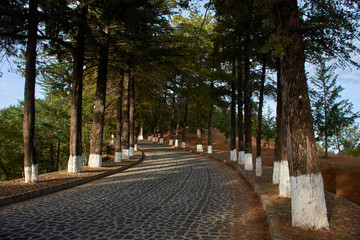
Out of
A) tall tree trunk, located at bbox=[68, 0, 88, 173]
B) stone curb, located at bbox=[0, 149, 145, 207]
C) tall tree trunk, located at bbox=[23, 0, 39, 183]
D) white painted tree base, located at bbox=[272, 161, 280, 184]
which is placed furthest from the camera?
tall tree trunk, located at bbox=[68, 0, 88, 173]

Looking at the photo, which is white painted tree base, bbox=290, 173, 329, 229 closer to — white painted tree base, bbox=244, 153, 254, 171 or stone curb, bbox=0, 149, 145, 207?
stone curb, bbox=0, 149, 145, 207

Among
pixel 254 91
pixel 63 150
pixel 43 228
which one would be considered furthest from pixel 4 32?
pixel 63 150

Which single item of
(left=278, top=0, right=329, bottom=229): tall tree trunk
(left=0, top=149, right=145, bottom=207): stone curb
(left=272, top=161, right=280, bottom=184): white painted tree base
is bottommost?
(left=0, top=149, right=145, bottom=207): stone curb

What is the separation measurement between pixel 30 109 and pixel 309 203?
9.27 metres

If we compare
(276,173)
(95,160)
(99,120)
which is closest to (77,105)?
(99,120)

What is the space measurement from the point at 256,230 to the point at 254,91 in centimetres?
1501

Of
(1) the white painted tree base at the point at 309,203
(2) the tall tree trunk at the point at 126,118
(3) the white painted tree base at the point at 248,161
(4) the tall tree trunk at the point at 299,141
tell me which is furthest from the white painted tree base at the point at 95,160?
(1) the white painted tree base at the point at 309,203

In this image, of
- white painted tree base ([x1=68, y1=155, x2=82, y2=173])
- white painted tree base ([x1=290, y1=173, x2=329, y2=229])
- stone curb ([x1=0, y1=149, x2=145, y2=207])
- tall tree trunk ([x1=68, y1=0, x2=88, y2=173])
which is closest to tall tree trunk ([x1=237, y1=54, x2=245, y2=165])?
stone curb ([x1=0, y1=149, x2=145, y2=207])

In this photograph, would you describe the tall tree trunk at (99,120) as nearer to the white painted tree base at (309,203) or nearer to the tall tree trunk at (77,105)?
the tall tree trunk at (77,105)

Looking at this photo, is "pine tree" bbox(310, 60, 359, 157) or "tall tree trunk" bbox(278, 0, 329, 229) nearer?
"tall tree trunk" bbox(278, 0, 329, 229)

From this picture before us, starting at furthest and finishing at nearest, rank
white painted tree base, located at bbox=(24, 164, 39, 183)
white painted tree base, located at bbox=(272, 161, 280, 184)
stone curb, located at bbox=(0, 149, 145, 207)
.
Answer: white painted tree base, located at bbox=(272, 161, 280, 184) → white painted tree base, located at bbox=(24, 164, 39, 183) → stone curb, located at bbox=(0, 149, 145, 207)

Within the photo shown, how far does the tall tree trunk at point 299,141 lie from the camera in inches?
184

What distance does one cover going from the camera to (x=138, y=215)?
580 centimetres

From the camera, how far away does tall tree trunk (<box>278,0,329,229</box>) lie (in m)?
4.67
